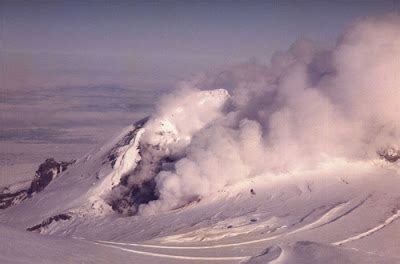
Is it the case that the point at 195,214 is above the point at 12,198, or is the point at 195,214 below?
below

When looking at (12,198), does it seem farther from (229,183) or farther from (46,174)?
(229,183)

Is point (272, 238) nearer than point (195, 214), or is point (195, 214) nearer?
point (272, 238)

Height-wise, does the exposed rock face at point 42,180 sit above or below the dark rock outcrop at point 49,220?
above

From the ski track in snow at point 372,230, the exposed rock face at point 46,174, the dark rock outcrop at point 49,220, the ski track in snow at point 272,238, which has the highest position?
the exposed rock face at point 46,174

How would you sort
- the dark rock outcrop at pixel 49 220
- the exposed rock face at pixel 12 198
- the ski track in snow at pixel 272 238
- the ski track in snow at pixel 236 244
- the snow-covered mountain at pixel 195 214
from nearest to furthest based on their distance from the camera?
1. the snow-covered mountain at pixel 195 214
2. the ski track in snow at pixel 236 244
3. the ski track in snow at pixel 272 238
4. the dark rock outcrop at pixel 49 220
5. the exposed rock face at pixel 12 198

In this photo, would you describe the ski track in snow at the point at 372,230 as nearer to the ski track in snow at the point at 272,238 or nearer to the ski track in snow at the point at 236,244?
the ski track in snow at the point at 236,244

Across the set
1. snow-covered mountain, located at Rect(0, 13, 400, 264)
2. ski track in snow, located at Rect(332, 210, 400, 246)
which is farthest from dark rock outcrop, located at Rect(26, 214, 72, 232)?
ski track in snow, located at Rect(332, 210, 400, 246)

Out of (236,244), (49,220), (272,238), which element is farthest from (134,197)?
(236,244)

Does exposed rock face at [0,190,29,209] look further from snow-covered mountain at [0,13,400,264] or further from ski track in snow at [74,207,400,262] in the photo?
ski track in snow at [74,207,400,262]

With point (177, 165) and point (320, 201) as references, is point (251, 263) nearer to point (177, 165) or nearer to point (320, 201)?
point (320, 201)

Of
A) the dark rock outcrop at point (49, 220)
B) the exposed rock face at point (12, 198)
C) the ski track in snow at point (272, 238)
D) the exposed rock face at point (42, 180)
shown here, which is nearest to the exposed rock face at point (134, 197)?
the dark rock outcrop at point (49, 220)
